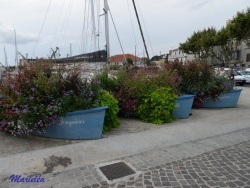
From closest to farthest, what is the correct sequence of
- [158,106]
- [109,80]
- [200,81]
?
[158,106], [109,80], [200,81]

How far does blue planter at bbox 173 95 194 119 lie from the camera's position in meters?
7.42

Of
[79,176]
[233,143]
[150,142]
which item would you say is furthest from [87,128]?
[233,143]

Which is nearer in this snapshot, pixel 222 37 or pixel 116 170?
pixel 116 170

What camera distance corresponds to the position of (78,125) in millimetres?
5406

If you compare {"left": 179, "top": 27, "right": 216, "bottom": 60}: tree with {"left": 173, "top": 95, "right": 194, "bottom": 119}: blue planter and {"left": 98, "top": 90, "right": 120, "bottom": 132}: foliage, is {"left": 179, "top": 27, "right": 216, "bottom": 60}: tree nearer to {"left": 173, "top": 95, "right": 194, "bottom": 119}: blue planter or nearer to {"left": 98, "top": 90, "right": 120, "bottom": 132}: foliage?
A: {"left": 173, "top": 95, "right": 194, "bottom": 119}: blue planter

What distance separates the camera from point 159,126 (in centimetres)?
670

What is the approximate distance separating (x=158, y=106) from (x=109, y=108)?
1503 mm

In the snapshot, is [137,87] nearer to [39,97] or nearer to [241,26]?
[39,97]

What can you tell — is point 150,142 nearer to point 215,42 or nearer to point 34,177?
point 34,177

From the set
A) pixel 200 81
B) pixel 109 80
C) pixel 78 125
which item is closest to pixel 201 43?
pixel 200 81

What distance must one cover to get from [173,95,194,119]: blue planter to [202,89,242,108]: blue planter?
1.87 meters

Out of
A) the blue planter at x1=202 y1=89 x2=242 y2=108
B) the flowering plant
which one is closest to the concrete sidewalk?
the flowering plant

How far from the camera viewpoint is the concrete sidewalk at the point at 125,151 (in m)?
3.98

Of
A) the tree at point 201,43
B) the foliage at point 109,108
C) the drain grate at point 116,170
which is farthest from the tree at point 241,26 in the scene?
the drain grate at point 116,170
